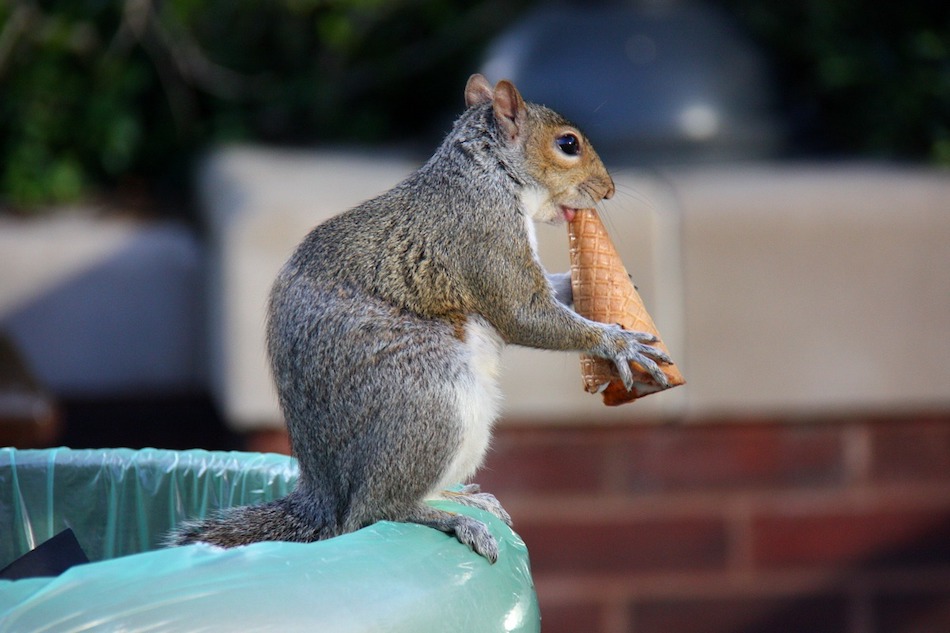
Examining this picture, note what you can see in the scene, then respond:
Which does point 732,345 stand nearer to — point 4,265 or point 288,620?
point 4,265

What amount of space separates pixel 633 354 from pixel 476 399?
0.21 m

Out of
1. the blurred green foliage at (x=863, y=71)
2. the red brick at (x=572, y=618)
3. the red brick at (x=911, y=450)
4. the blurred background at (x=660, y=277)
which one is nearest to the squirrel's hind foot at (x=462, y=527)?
the blurred background at (x=660, y=277)

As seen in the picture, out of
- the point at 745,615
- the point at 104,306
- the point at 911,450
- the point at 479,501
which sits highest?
the point at 104,306

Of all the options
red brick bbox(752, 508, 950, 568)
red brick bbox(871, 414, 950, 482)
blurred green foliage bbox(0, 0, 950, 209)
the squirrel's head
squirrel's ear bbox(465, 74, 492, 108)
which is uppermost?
blurred green foliage bbox(0, 0, 950, 209)

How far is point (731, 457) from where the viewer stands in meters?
3.39

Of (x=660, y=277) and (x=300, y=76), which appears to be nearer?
(x=660, y=277)

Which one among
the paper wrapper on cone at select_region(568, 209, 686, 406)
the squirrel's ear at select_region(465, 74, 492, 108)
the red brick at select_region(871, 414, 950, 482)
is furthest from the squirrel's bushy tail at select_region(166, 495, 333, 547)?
the red brick at select_region(871, 414, 950, 482)

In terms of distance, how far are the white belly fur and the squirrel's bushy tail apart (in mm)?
158

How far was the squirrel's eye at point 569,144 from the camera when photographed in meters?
1.88

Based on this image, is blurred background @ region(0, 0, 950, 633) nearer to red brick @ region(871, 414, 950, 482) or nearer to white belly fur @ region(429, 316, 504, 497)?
red brick @ region(871, 414, 950, 482)

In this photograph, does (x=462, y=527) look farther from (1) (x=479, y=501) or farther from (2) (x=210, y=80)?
(2) (x=210, y=80)

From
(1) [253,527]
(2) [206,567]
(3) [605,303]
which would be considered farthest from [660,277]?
(2) [206,567]

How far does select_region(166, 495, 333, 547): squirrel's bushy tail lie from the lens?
159 centimetres

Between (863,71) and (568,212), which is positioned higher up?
(863,71)
